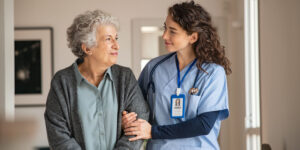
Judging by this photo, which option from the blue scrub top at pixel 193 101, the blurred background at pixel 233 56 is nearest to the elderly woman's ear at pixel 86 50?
the blurred background at pixel 233 56

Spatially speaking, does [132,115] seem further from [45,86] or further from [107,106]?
[45,86]

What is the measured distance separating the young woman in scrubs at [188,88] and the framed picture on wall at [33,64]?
2.58 metres

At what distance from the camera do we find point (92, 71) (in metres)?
1.75

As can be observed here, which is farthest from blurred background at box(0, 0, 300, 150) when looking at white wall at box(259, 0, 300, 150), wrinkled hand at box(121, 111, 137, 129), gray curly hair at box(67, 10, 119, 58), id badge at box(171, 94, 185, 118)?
id badge at box(171, 94, 185, 118)

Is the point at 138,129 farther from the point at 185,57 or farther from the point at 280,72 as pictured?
the point at 280,72

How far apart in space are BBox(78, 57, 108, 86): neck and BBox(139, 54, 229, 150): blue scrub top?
12.2 inches

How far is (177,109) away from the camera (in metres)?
1.83

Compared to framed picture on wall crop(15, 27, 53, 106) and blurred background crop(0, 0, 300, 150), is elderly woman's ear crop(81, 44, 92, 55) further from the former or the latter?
framed picture on wall crop(15, 27, 53, 106)

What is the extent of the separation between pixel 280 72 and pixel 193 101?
0.83m

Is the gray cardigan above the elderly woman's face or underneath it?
underneath

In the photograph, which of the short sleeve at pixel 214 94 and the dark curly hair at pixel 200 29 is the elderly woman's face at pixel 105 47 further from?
the short sleeve at pixel 214 94

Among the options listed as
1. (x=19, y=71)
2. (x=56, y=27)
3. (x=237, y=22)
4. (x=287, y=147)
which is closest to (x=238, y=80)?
(x=237, y=22)

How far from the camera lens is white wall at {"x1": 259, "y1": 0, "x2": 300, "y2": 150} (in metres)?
2.07

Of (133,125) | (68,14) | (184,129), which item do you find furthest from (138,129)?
(68,14)
